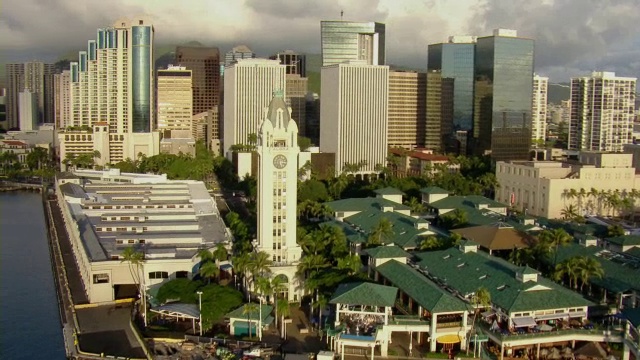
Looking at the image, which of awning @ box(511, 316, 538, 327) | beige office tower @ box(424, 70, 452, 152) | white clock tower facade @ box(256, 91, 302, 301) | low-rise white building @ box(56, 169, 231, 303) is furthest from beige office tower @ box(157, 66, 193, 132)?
awning @ box(511, 316, 538, 327)

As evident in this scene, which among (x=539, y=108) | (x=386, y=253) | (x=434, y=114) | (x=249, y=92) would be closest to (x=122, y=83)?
(x=249, y=92)

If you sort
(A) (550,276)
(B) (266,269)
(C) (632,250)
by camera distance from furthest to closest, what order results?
(C) (632,250)
(A) (550,276)
(B) (266,269)

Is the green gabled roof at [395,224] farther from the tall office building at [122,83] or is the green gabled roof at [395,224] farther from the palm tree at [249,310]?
the tall office building at [122,83]

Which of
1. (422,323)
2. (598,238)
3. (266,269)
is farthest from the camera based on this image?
(598,238)

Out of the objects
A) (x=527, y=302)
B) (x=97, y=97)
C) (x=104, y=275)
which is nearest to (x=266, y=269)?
(x=104, y=275)

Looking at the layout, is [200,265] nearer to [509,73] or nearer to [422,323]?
[422,323]

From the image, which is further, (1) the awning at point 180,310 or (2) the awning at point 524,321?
(1) the awning at point 180,310

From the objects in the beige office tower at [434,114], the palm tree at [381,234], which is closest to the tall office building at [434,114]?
the beige office tower at [434,114]

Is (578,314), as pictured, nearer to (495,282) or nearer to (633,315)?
(633,315)
